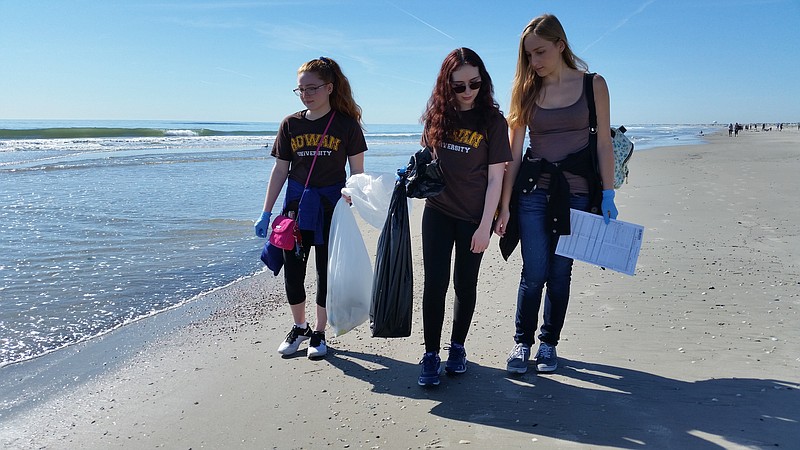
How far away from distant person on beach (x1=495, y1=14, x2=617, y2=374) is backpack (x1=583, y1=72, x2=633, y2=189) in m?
0.02

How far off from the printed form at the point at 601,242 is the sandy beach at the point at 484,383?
64 cm

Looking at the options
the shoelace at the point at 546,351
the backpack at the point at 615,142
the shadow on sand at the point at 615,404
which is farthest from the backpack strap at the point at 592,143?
the shadow on sand at the point at 615,404

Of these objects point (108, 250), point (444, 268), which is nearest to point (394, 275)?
point (444, 268)

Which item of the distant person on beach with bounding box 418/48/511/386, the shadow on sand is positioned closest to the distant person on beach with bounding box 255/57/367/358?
the distant person on beach with bounding box 418/48/511/386

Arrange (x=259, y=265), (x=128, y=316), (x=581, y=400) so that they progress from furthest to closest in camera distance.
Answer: (x=259, y=265) < (x=128, y=316) < (x=581, y=400)

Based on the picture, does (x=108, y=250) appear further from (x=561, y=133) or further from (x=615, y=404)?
(x=615, y=404)

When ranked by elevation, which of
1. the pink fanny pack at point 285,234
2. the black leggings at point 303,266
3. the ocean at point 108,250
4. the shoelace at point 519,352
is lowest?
the ocean at point 108,250

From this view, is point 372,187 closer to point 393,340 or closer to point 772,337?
point 393,340

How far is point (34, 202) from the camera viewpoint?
33.6ft

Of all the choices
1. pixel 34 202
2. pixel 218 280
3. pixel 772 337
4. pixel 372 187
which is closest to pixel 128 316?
pixel 218 280

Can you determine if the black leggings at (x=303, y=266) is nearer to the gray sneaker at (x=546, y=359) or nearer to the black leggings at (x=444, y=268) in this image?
the black leggings at (x=444, y=268)

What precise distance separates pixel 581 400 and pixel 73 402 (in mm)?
2656

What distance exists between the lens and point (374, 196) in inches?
135

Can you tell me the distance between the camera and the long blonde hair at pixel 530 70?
3074mm
